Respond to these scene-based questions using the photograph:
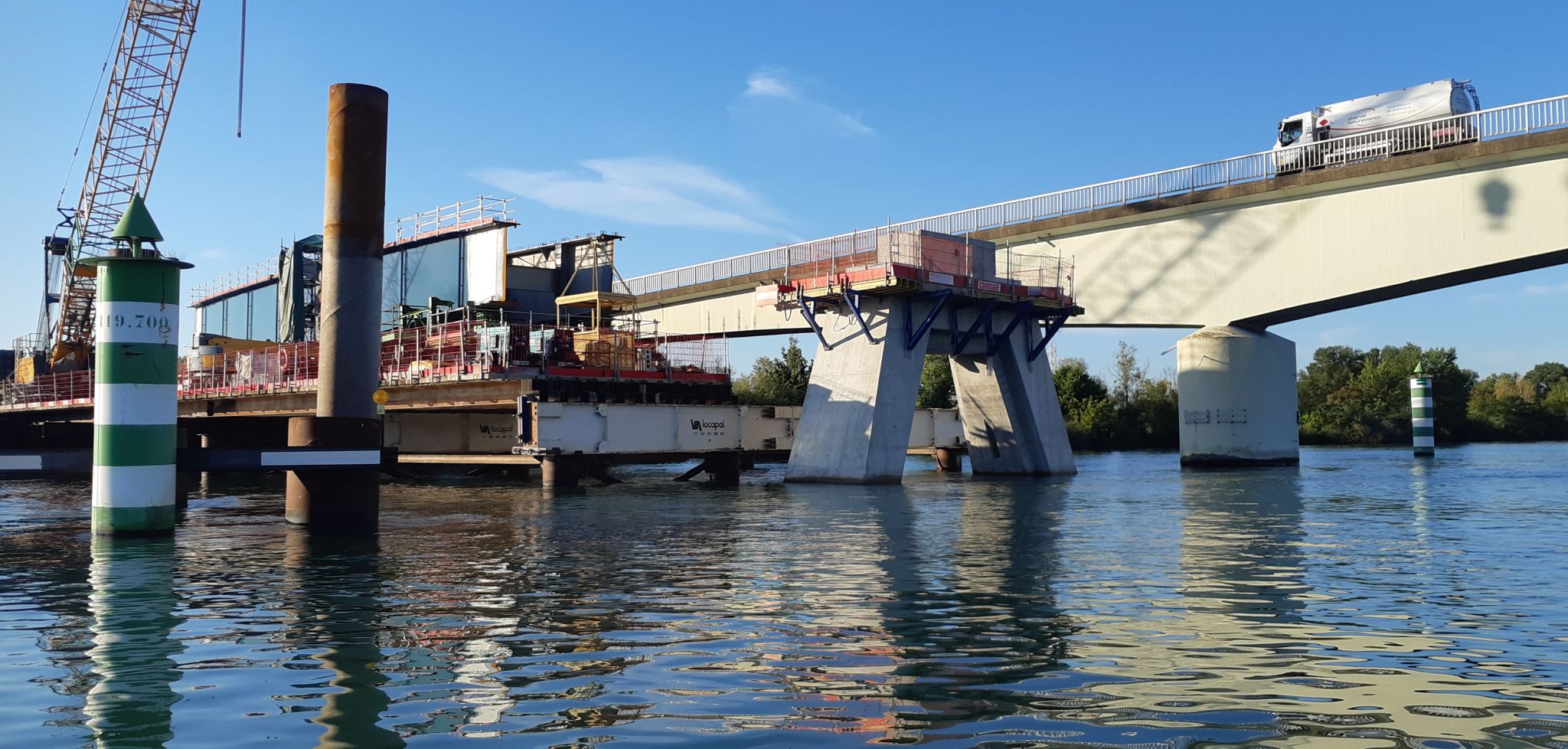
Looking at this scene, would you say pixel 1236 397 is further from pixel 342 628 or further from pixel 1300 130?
pixel 342 628

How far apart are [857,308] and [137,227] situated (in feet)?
71.9

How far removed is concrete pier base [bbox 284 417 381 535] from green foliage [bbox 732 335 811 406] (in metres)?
64.2

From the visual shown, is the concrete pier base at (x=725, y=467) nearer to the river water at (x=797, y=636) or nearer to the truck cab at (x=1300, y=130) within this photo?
the river water at (x=797, y=636)

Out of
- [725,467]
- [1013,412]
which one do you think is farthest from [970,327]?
[725,467]

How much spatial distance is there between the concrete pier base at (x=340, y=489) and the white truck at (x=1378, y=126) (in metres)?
32.6

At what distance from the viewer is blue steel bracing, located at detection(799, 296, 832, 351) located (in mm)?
35969

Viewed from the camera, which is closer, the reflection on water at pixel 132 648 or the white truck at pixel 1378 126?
the reflection on water at pixel 132 648

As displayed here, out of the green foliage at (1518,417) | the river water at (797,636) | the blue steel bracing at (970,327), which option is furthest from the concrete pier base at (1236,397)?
the green foliage at (1518,417)

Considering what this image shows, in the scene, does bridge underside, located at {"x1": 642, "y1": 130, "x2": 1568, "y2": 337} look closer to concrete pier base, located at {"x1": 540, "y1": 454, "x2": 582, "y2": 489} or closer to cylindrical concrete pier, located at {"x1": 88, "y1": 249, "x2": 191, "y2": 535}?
concrete pier base, located at {"x1": 540, "y1": 454, "x2": 582, "y2": 489}

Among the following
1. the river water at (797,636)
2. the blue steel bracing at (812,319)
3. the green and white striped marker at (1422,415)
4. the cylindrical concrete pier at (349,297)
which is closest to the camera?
the river water at (797,636)

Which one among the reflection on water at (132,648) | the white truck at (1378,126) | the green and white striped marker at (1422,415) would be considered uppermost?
the white truck at (1378,126)

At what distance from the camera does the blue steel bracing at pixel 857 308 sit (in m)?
34.5

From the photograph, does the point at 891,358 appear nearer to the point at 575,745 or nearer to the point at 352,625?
the point at 352,625

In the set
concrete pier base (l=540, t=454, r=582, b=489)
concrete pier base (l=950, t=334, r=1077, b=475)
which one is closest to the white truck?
concrete pier base (l=950, t=334, r=1077, b=475)
